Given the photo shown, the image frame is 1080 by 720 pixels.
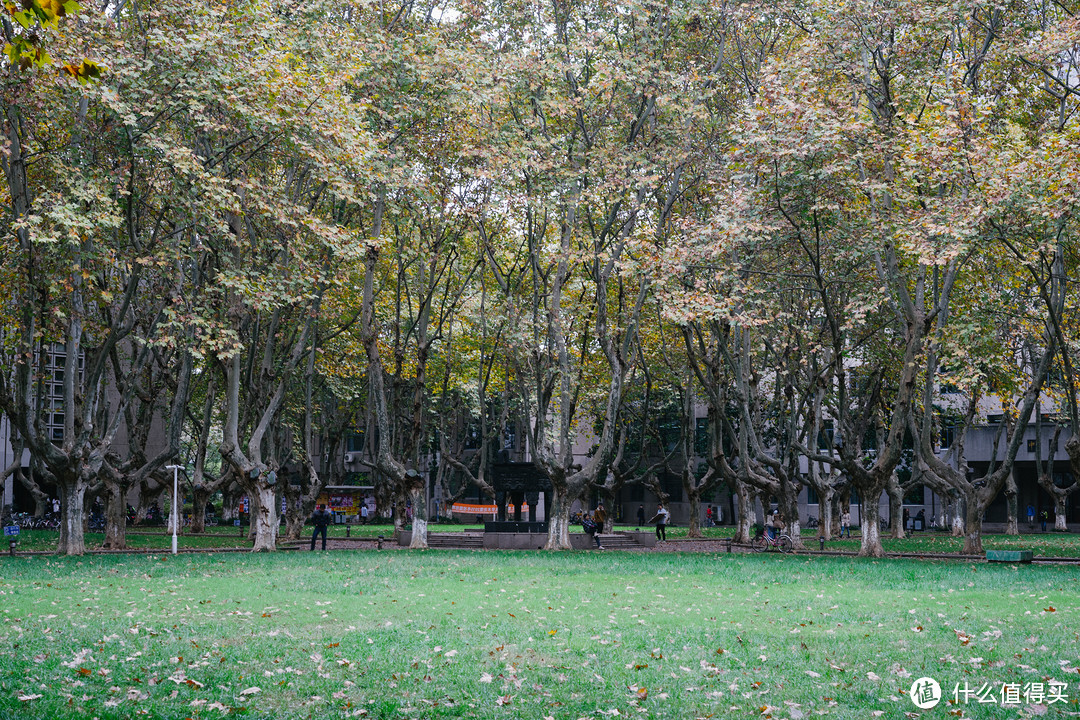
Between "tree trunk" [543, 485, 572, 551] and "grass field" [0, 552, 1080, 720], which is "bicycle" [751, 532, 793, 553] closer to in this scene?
"tree trunk" [543, 485, 572, 551]

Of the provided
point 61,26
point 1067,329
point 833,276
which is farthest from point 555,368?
point 61,26

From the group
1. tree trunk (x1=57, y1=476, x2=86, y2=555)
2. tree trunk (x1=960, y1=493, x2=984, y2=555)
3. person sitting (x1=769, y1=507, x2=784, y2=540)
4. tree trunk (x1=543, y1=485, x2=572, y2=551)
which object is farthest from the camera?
person sitting (x1=769, y1=507, x2=784, y2=540)

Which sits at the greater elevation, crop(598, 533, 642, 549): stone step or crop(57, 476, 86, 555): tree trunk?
crop(57, 476, 86, 555): tree trunk

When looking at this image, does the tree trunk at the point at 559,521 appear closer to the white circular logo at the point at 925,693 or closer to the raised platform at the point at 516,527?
the raised platform at the point at 516,527

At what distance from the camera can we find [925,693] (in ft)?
24.3

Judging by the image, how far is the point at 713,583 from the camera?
1708 cm

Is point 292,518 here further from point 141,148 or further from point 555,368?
point 141,148

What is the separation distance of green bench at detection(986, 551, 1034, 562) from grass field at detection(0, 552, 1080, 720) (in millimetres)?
3568

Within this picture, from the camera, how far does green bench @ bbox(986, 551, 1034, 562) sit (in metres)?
21.4

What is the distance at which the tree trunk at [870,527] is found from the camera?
2545cm

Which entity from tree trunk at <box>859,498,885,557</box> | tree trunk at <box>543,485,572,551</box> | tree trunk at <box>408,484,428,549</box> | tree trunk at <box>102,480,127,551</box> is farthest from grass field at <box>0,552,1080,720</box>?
tree trunk at <box>408,484,428,549</box>

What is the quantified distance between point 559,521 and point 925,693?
21342 millimetres

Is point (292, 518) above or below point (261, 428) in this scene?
below

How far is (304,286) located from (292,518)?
14.0 meters
